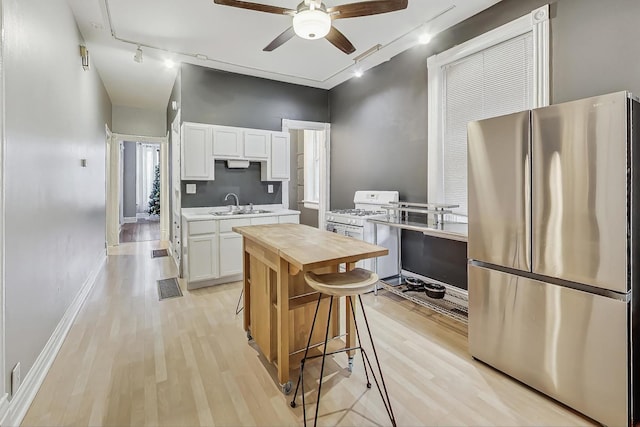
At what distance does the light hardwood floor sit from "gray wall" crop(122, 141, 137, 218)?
833 centimetres

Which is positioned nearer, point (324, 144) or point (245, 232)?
point (245, 232)

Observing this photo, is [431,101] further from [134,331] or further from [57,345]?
[57,345]

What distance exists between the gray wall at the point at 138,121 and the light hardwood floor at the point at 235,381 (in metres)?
4.76

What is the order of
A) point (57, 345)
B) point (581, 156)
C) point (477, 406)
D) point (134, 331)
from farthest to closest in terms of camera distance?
point (134, 331)
point (57, 345)
point (477, 406)
point (581, 156)

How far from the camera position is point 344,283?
1674 millimetres

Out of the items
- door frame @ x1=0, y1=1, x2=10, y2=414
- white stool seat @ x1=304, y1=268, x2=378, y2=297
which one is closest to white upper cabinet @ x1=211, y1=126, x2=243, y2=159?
door frame @ x1=0, y1=1, x2=10, y2=414

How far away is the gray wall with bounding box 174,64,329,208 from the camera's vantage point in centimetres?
417

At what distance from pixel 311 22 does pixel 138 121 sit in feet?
19.5

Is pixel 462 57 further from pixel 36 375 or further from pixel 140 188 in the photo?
pixel 140 188

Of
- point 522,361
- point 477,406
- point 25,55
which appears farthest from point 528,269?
point 25,55

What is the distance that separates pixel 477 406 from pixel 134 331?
2.67 meters

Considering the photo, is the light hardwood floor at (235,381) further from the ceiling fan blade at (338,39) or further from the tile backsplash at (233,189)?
the ceiling fan blade at (338,39)

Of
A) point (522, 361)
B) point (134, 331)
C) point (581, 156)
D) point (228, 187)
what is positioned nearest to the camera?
point (581, 156)

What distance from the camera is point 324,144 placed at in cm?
534
